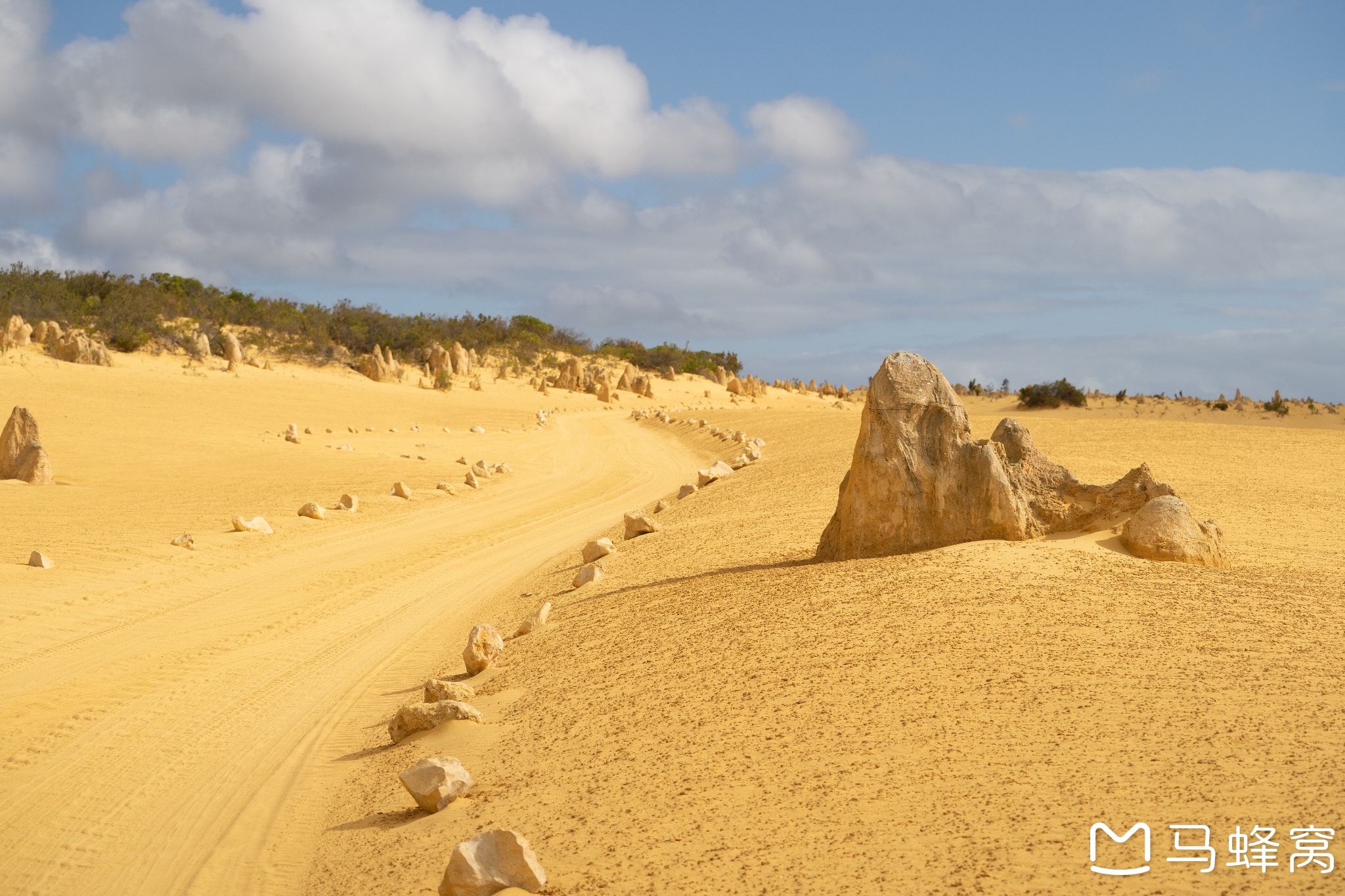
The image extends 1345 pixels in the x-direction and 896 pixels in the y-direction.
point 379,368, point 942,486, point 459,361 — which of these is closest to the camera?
point 942,486

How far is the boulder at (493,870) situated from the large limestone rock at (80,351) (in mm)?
34051

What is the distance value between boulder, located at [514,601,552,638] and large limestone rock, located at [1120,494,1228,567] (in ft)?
16.2

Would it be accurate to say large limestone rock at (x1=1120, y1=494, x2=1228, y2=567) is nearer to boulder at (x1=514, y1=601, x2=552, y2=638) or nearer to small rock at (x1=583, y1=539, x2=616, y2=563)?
boulder at (x1=514, y1=601, x2=552, y2=638)

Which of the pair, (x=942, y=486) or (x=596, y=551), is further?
(x=596, y=551)

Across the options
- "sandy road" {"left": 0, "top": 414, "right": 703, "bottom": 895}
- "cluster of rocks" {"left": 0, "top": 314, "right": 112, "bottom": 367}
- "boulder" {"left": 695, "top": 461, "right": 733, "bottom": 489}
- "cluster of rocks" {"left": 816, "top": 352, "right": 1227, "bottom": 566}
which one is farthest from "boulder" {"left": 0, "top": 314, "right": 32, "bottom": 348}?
"cluster of rocks" {"left": 816, "top": 352, "right": 1227, "bottom": 566}

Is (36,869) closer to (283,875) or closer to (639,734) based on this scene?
(283,875)

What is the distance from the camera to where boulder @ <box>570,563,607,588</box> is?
32.8 feet

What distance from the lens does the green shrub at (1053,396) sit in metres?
42.5

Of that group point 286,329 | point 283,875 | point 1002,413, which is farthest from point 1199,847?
point 286,329

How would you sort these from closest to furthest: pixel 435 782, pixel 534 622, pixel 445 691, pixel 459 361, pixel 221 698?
1. pixel 435 782
2. pixel 445 691
3. pixel 221 698
4. pixel 534 622
5. pixel 459 361

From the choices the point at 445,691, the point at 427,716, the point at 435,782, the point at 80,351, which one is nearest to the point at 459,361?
the point at 80,351

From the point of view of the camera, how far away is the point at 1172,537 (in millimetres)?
7551

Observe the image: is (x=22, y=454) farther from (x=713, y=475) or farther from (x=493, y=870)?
(x=493, y=870)

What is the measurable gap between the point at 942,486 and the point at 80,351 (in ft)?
108
